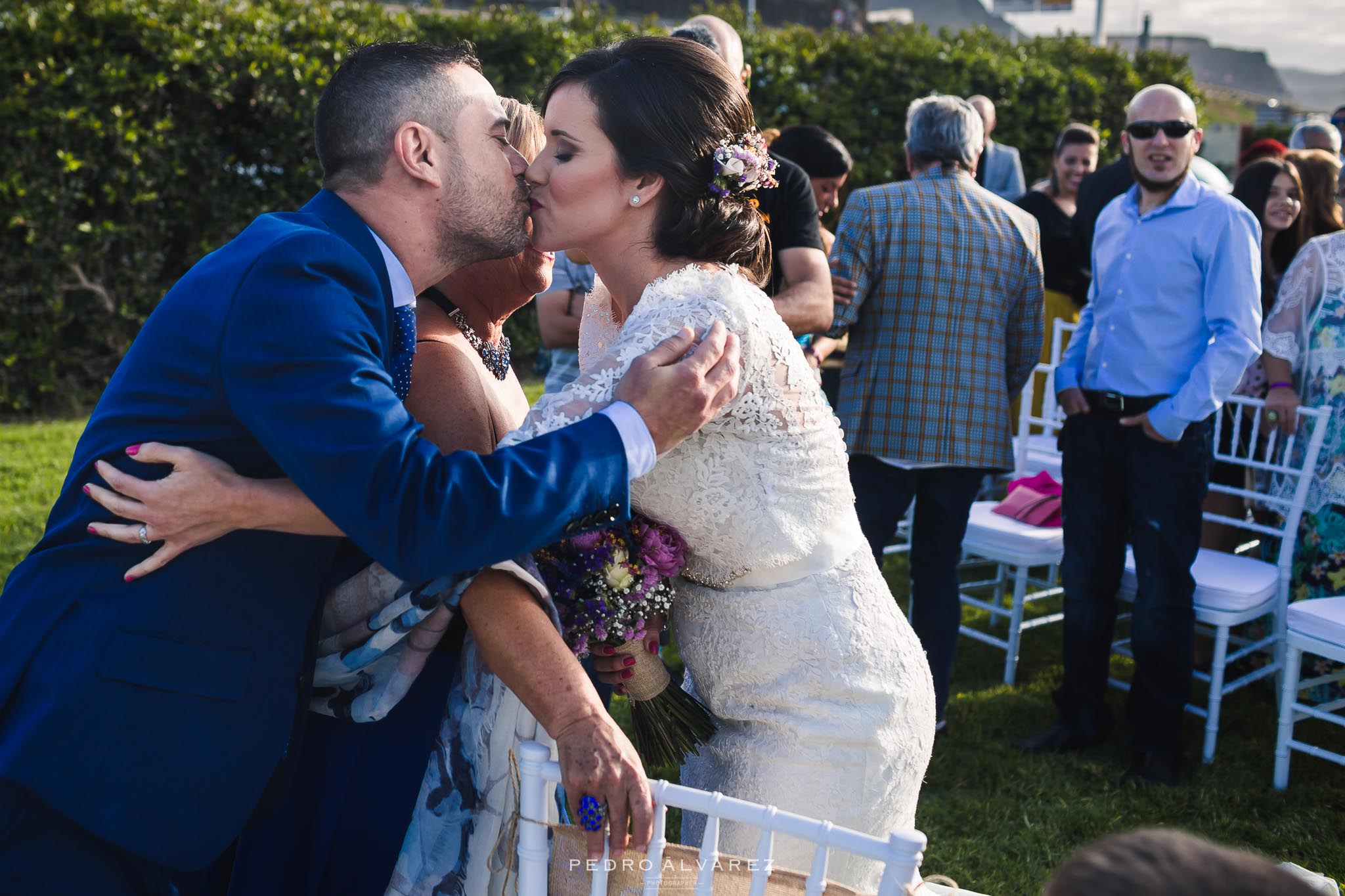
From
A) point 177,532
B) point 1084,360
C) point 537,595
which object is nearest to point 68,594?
point 177,532

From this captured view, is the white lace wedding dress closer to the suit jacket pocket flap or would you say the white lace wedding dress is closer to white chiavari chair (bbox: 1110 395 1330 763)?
the suit jacket pocket flap

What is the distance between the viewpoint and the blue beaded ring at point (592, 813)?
1.58m

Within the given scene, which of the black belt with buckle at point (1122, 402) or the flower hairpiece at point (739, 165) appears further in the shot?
the black belt with buckle at point (1122, 402)

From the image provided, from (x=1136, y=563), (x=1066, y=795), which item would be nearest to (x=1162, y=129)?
(x=1136, y=563)

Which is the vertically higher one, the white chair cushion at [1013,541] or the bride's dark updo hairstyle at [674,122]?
the bride's dark updo hairstyle at [674,122]

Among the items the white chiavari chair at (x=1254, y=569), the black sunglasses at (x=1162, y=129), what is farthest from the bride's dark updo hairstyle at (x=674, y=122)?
the white chiavari chair at (x=1254, y=569)

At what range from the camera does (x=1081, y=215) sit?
243 inches

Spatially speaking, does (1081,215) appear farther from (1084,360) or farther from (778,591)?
(778,591)

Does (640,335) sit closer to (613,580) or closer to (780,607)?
(613,580)

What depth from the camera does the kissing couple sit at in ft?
4.94

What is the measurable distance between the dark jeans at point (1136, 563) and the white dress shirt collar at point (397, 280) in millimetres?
3174

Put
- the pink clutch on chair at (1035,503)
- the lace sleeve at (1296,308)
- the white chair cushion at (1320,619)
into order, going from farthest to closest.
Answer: the pink clutch on chair at (1035,503) → the lace sleeve at (1296,308) → the white chair cushion at (1320,619)

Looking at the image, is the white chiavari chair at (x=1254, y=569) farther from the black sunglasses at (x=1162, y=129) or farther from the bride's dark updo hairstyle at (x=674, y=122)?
the bride's dark updo hairstyle at (x=674, y=122)

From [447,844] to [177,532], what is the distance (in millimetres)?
679
